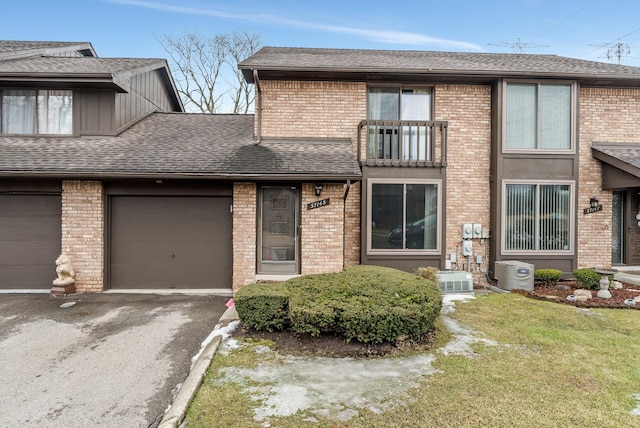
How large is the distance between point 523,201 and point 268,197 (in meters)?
6.35

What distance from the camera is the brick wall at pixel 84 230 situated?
721 cm

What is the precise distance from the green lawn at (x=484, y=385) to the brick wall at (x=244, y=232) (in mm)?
3126

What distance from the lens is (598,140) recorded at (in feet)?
28.5

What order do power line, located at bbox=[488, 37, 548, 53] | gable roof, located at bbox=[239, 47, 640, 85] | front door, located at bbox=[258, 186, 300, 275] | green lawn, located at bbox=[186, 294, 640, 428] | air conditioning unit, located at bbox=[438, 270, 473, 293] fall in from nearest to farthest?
green lawn, located at bbox=[186, 294, 640, 428], air conditioning unit, located at bbox=[438, 270, 473, 293], front door, located at bbox=[258, 186, 300, 275], gable roof, located at bbox=[239, 47, 640, 85], power line, located at bbox=[488, 37, 548, 53]

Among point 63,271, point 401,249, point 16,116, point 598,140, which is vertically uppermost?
point 16,116

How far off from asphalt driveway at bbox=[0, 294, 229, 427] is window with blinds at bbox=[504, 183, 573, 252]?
7.17 meters

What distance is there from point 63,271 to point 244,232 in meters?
3.74

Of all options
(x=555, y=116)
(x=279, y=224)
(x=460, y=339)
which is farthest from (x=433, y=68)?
(x=460, y=339)

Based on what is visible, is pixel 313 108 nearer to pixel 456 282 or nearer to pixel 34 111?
pixel 456 282

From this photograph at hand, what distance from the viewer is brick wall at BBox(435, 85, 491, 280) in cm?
855

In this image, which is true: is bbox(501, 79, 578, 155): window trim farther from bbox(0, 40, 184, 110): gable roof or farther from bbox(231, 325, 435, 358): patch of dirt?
bbox(0, 40, 184, 110): gable roof

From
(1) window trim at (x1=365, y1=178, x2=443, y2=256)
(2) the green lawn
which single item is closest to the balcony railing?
(1) window trim at (x1=365, y1=178, x2=443, y2=256)

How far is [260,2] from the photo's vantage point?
15.8 metres

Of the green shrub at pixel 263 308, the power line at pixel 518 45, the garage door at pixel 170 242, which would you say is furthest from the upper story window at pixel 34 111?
the power line at pixel 518 45
